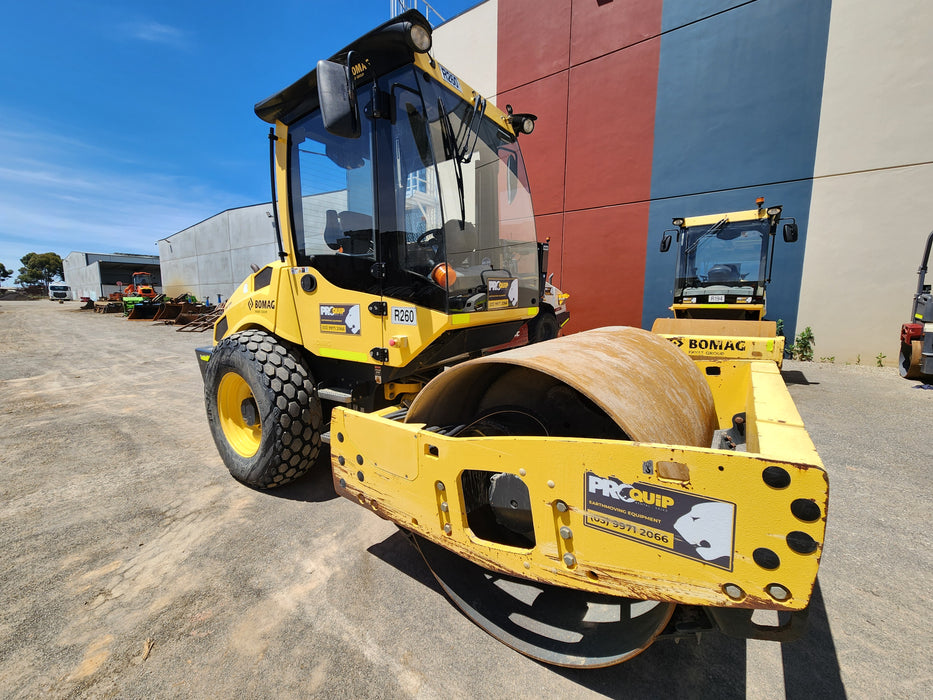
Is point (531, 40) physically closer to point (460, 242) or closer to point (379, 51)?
point (379, 51)

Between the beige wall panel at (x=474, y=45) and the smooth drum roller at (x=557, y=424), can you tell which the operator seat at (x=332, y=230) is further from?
the beige wall panel at (x=474, y=45)

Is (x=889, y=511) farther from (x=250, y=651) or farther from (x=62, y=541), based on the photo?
(x=62, y=541)

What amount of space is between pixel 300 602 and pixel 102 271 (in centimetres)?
6786

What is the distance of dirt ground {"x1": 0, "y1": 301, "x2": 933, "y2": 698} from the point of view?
1.56 m

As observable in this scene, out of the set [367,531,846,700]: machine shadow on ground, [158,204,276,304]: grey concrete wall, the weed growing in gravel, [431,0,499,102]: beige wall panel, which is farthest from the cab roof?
[158,204,276,304]: grey concrete wall

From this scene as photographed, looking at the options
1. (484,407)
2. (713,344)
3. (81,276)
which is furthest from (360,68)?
(81,276)

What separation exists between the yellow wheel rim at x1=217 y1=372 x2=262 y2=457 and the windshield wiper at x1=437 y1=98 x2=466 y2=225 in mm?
2247

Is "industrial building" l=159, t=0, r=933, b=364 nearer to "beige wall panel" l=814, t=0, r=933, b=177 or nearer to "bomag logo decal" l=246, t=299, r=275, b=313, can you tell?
"beige wall panel" l=814, t=0, r=933, b=177

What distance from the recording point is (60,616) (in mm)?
1881

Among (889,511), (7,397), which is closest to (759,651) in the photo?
(889,511)

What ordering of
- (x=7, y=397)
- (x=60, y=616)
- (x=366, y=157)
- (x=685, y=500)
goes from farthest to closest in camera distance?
1. (x=7, y=397)
2. (x=366, y=157)
3. (x=60, y=616)
4. (x=685, y=500)

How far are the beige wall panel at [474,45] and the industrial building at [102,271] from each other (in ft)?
164

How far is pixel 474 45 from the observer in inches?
A: 456

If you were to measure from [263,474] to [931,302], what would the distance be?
29.6 feet
